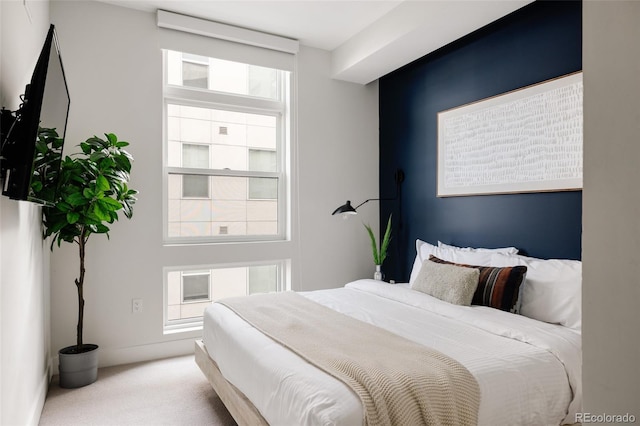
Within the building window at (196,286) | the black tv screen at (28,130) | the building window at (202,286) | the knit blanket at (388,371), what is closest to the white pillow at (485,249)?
the knit blanket at (388,371)

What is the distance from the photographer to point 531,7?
280 cm

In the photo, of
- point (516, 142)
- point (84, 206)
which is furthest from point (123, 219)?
point (516, 142)

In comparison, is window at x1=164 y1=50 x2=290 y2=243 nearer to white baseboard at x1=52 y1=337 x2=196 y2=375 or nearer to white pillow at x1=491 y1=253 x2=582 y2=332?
white baseboard at x1=52 y1=337 x2=196 y2=375

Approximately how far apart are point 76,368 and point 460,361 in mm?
2540

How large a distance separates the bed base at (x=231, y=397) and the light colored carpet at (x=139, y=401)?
200mm

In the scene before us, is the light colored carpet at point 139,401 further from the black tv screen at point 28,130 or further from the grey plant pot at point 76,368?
the black tv screen at point 28,130

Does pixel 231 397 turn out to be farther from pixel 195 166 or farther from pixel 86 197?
pixel 195 166

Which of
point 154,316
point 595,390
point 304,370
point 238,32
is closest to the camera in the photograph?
point 595,390

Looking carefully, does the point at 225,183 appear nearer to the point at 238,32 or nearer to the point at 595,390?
the point at 238,32

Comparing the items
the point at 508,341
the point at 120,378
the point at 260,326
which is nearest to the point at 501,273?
the point at 508,341

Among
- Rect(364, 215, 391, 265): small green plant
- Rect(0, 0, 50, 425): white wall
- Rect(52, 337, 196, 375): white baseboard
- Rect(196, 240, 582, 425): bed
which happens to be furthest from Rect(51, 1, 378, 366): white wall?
Rect(196, 240, 582, 425): bed

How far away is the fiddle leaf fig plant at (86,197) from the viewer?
2582 mm

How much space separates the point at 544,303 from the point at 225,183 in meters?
2.76

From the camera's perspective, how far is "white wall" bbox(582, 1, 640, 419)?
60 cm
